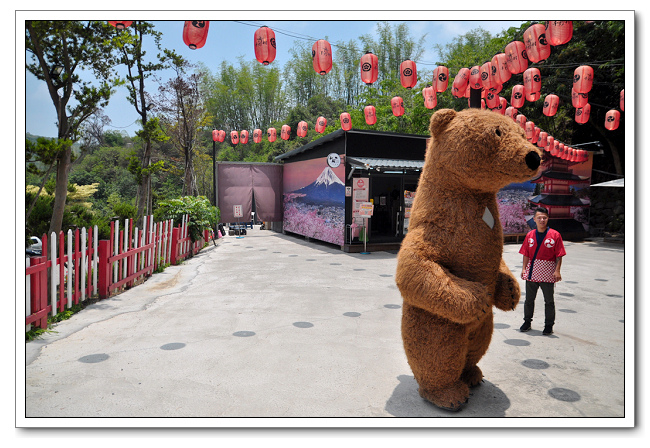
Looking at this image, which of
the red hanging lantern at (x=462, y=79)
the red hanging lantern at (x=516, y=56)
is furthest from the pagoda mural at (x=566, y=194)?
the red hanging lantern at (x=516, y=56)

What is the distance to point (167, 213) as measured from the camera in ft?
36.4

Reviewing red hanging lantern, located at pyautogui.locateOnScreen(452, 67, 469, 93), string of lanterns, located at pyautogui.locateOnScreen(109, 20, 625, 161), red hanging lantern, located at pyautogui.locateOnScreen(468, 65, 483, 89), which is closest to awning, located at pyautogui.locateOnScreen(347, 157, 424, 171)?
string of lanterns, located at pyautogui.locateOnScreen(109, 20, 625, 161)

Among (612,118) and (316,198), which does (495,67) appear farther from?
(316,198)

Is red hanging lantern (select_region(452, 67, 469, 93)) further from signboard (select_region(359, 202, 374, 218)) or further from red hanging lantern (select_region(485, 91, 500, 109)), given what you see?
signboard (select_region(359, 202, 374, 218))

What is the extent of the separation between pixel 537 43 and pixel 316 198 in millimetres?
9201

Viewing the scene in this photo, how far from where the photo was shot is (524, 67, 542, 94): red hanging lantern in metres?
7.71

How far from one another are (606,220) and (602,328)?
1367cm

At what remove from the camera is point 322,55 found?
588cm

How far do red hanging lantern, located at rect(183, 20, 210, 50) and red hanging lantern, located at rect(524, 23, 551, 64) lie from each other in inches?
181
